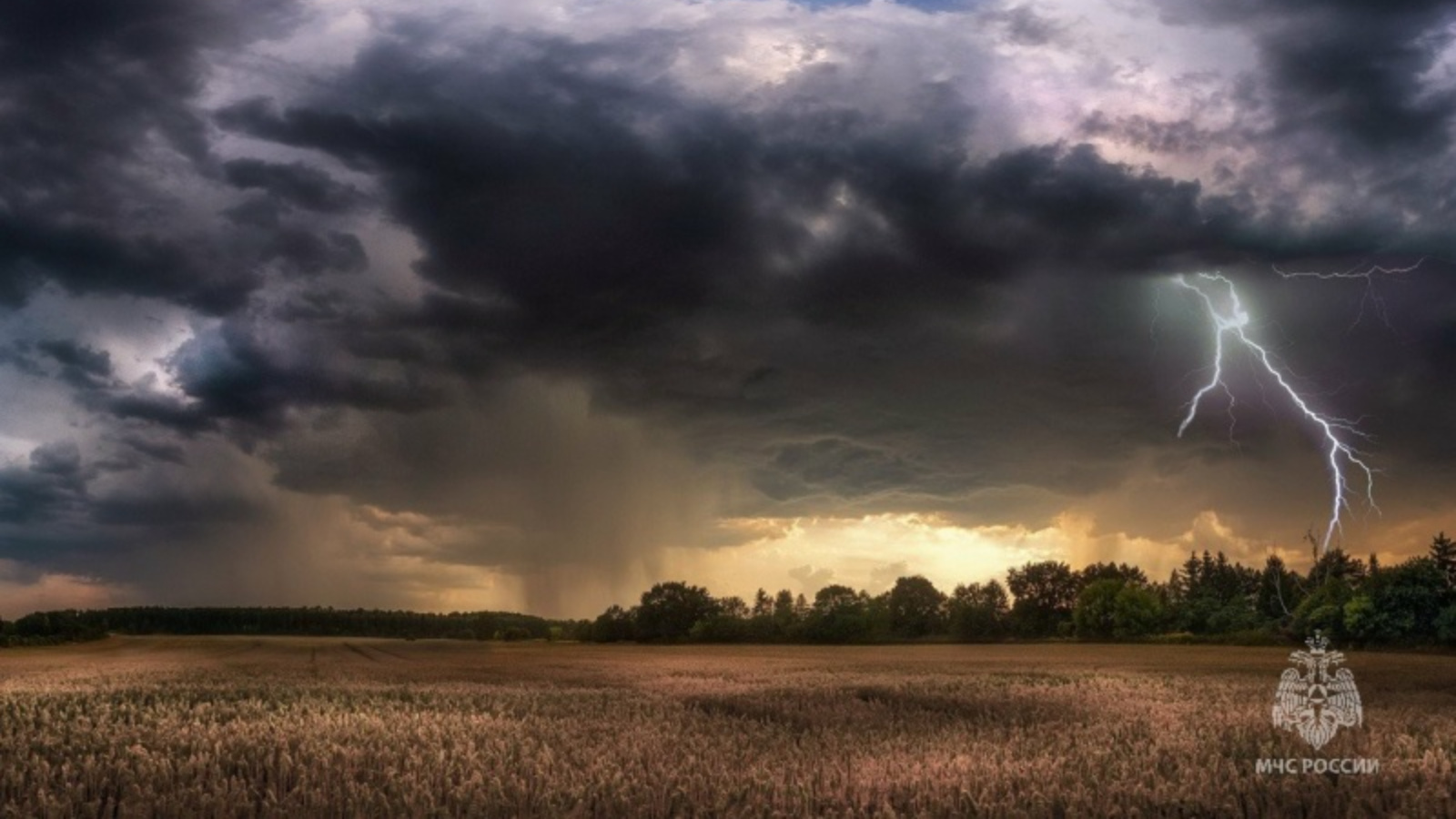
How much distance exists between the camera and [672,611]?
12256cm

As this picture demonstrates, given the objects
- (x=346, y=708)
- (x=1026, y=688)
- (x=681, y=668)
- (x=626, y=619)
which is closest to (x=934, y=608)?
(x=626, y=619)

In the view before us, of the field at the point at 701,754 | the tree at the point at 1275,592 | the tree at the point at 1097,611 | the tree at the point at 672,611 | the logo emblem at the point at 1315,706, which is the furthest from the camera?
the tree at the point at 672,611

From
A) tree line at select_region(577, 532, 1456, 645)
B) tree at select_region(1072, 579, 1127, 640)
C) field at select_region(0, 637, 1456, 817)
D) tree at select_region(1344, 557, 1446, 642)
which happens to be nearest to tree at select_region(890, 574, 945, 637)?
tree line at select_region(577, 532, 1456, 645)

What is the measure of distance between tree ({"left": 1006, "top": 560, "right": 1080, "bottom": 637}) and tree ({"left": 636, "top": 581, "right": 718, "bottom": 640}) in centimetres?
4043

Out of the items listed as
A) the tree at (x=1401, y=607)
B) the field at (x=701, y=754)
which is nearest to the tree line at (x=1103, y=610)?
the tree at (x=1401, y=607)

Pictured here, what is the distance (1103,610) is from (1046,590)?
1067 inches

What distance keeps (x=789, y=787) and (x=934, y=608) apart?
12007 centimetres

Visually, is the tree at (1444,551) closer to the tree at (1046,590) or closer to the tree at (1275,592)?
the tree at (1275,592)

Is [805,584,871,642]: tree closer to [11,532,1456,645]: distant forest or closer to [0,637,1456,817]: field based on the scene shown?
[11,532,1456,645]: distant forest

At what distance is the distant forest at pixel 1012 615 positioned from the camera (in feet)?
217

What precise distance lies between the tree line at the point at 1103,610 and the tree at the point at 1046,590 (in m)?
0.16

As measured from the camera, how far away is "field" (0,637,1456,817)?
10055 mm

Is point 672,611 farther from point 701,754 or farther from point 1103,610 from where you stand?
point 701,754

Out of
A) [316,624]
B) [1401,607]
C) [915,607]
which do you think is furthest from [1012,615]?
[316,624]
